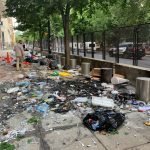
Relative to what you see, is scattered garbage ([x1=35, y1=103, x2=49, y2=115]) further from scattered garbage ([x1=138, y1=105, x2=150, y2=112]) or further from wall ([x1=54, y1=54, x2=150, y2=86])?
wall ([x1=54, y1=54, x2=150, y2=86])

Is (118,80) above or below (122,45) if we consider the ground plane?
below

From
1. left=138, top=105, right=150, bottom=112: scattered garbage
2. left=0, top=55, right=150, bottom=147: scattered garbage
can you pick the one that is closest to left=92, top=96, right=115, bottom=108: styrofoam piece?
left=0, top=55, right=150, bottom=147: scattered garbage

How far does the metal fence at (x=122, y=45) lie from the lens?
358 inches

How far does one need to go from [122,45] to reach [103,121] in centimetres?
626

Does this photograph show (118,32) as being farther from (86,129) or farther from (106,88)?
(86,129)

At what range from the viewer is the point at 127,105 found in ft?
21.7

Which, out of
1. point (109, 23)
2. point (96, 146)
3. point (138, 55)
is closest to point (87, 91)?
point (138, 55)

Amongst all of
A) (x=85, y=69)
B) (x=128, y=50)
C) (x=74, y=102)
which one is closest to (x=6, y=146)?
(x=74, y=102)

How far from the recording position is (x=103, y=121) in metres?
5.03

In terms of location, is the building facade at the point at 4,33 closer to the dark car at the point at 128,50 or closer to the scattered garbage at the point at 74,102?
the dark car at the point at 128,50

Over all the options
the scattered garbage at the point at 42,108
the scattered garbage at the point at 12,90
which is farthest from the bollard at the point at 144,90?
the scattered garbage at the point at 12,90

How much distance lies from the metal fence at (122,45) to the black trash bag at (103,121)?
4.16 meters

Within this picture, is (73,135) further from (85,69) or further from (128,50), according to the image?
(85,69)

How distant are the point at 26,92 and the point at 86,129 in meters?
3.98
